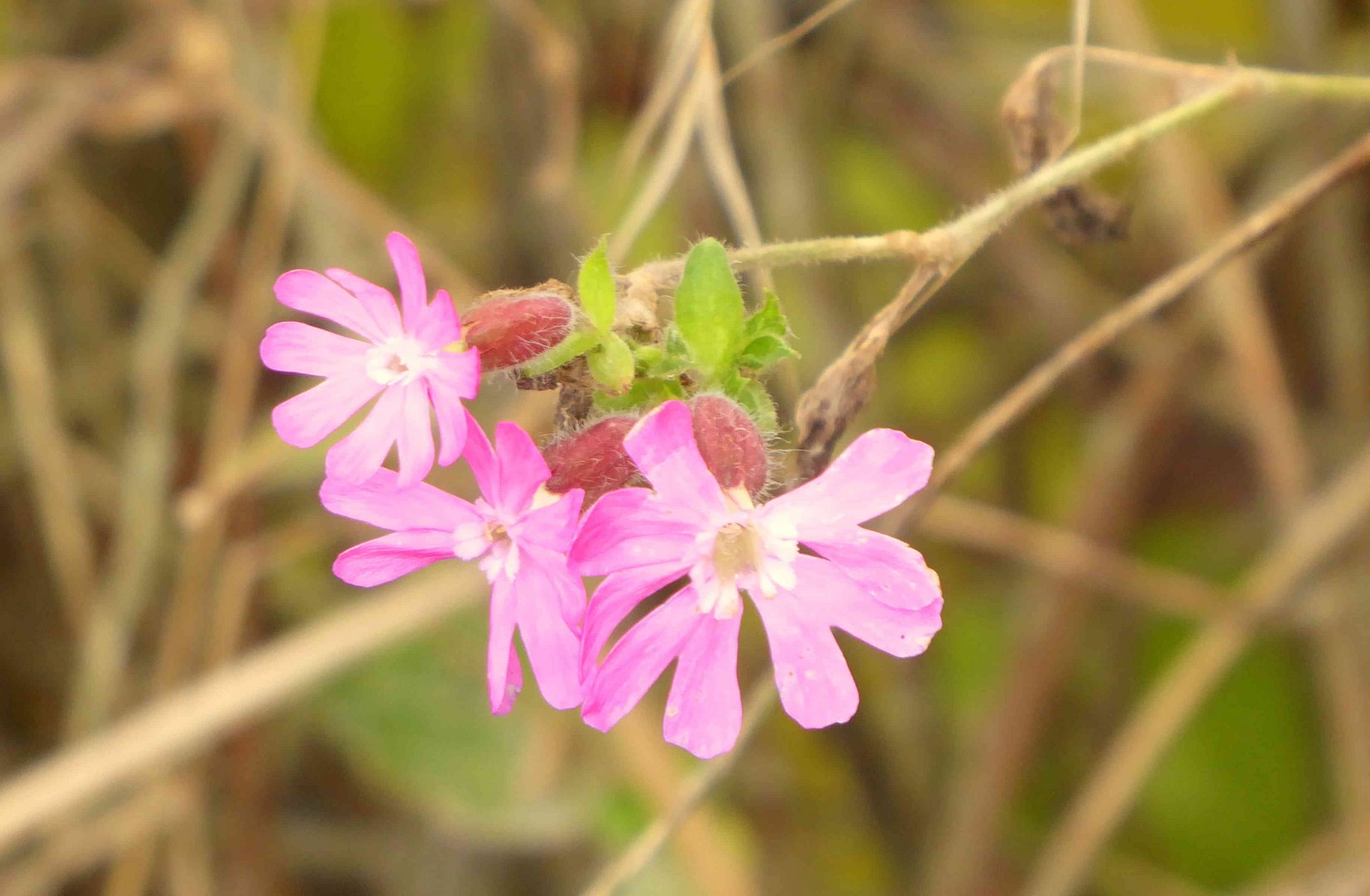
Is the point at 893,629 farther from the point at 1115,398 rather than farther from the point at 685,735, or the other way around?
the point at 1115,398

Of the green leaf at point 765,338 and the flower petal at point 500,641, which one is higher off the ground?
the green leaf at point 765,338

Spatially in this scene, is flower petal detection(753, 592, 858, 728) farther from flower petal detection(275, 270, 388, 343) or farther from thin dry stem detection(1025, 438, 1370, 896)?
thin dry stem detection(1025, 438, 1370, 896)

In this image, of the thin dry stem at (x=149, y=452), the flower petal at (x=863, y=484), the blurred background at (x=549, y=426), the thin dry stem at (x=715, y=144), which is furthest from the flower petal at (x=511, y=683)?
the thin dry stem at (x=149, y=452)

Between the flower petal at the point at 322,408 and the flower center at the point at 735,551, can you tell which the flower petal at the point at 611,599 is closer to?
the flower center at the point at 735,551

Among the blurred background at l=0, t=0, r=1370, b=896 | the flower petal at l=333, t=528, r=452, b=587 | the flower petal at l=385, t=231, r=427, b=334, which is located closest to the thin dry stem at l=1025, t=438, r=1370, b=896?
the blurred background at l=0, t=0, r=1370, b=896

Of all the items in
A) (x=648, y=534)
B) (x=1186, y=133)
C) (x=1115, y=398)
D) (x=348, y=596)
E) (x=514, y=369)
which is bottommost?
(x=648, y=534)

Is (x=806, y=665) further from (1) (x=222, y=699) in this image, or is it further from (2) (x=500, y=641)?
(1) (x=222, y=699)

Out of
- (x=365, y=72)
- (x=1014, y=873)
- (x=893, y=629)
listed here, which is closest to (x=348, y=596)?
(x=365, y=72)
